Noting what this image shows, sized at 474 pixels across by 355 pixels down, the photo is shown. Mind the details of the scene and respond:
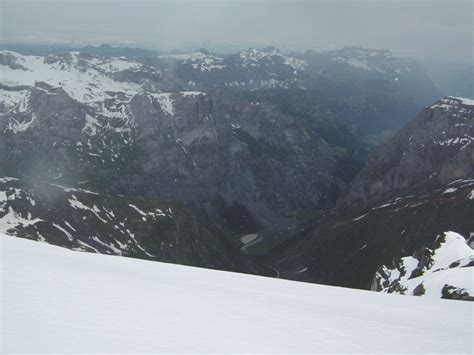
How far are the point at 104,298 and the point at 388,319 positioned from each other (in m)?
13.4

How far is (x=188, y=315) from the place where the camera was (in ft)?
63.5

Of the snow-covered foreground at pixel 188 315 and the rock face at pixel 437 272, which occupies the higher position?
the snow-covered foreground at pixel 188 315

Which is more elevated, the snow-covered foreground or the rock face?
the snow-covered foreground

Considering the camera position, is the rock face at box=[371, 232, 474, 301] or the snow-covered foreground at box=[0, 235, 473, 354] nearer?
the snow-covered foreground at box=[0, 235, 473, 354]

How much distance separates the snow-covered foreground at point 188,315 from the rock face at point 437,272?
30708mm

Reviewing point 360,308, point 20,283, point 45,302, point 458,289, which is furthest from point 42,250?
point 458,289

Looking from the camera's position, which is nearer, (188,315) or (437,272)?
(188,315)

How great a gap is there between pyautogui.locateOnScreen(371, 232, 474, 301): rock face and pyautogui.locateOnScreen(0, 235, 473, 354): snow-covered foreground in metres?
30.7

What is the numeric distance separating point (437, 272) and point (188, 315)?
62826 mm

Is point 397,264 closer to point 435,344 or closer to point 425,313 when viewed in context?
point 425,313

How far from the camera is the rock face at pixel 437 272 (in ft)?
192

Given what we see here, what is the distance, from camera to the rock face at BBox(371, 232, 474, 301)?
192 ft

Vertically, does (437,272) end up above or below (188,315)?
below

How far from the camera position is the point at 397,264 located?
113625 millimetres
